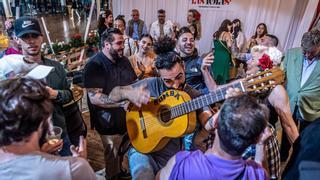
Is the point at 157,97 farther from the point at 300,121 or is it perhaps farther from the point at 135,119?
the point at 300,121

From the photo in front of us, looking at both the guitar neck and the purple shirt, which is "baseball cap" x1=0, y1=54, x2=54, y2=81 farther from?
the purple shirt

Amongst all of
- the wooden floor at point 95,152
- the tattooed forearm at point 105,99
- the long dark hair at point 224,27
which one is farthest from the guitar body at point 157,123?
the long dark hair at point 224,27

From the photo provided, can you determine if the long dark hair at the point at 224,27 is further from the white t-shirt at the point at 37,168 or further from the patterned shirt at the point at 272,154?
the white t-shirt at the point at 37,168

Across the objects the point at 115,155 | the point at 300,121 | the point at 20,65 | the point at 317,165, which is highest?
the point at 20,65

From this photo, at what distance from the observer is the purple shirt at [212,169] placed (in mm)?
1049

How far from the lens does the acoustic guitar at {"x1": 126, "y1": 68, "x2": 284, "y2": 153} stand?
147 cm

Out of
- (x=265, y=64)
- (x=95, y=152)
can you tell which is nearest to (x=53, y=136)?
(x=265, y=64)

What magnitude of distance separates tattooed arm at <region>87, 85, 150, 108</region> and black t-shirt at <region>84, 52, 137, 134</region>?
0.23 ft

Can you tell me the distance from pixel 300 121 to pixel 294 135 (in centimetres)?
121

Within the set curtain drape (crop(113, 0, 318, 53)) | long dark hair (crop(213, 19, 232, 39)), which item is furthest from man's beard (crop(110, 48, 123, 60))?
curtain drape (crop(113, 0, 318, 53))

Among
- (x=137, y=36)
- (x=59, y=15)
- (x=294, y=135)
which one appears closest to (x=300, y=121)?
(x=294, y=135)

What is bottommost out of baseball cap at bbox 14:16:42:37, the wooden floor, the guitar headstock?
the wooden floor

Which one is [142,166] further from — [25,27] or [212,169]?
[25,27]

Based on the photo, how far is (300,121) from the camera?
2.65 m
